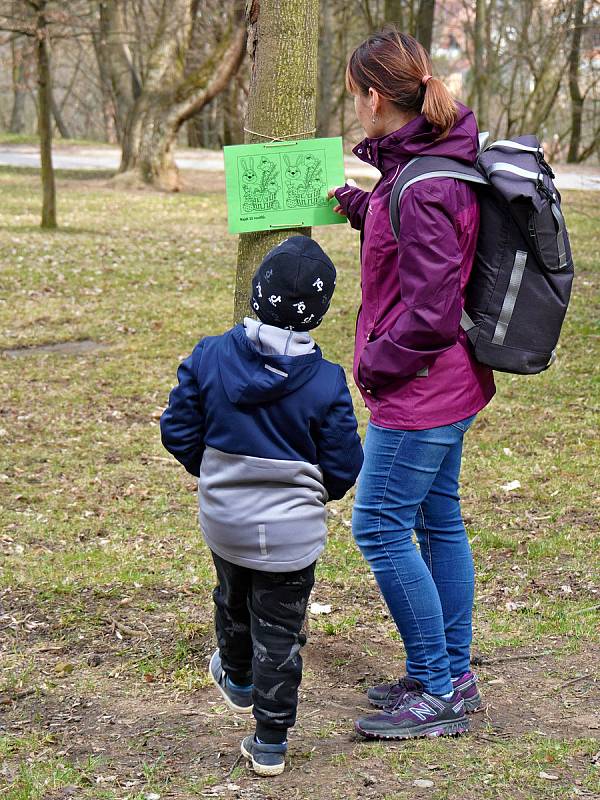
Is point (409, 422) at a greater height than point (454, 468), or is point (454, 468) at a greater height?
point (409, 422)

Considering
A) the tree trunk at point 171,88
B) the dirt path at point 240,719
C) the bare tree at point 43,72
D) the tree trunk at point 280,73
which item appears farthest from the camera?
the tree trunk at point 171,88

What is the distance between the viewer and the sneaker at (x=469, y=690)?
346 centimetres

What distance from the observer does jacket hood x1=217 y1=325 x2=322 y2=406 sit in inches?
109

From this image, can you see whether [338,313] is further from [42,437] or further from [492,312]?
[492,312]

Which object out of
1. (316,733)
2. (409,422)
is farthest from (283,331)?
(316,733)

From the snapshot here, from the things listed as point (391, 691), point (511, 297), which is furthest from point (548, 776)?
point (511, 297)

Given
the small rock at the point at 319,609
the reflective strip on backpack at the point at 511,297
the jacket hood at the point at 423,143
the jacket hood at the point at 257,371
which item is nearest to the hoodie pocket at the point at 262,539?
the jacket hood at the point at 257,371

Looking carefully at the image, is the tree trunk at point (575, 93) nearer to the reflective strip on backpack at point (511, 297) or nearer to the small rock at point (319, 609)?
the small rock at point (319, 609)

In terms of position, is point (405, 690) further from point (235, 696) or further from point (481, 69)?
point (481, 69)

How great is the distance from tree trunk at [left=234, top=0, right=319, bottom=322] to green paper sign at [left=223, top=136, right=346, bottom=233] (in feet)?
0.33

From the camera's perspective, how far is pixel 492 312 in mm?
3059

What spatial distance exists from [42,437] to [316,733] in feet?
13.8

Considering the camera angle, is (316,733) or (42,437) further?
(42,437)

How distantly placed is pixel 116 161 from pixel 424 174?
80.3 feet
